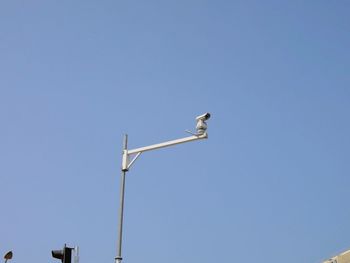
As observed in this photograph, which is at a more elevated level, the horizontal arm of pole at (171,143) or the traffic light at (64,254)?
the horizontal arm of pole at (171,143)

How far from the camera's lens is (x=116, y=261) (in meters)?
13.1

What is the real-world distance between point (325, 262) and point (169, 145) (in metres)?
11.8

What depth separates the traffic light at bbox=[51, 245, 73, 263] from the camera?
1175 cm

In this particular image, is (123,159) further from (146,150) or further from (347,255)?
(347,255)

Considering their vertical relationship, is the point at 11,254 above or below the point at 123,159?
below

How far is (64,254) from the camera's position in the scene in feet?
38.7

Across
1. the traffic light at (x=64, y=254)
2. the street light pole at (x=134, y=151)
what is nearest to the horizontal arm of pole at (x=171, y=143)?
the street light pole at (x=134, y=151)

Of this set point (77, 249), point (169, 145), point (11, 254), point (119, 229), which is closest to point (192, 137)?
point (169, 145)

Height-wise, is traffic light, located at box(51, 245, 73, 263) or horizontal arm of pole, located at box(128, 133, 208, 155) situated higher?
horizontal arm of pole, located at box(128, 133, 208, 155)

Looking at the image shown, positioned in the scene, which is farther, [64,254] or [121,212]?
[121,212]

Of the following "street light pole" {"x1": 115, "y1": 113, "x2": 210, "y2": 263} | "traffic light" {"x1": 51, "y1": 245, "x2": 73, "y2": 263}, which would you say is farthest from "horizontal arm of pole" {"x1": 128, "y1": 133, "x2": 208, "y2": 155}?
"traffic light" {"x1": 51, "y1": 245, "x2": 73, "y2": 263}

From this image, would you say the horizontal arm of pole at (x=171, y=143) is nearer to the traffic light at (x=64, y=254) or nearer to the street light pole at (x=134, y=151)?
the street light pole at (x=134, y=151)

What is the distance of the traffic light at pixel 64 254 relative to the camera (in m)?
11.7

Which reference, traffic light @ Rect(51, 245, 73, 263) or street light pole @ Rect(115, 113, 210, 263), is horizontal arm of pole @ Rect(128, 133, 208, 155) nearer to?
street light pole @ Rect(115, 113, 210, 263)
